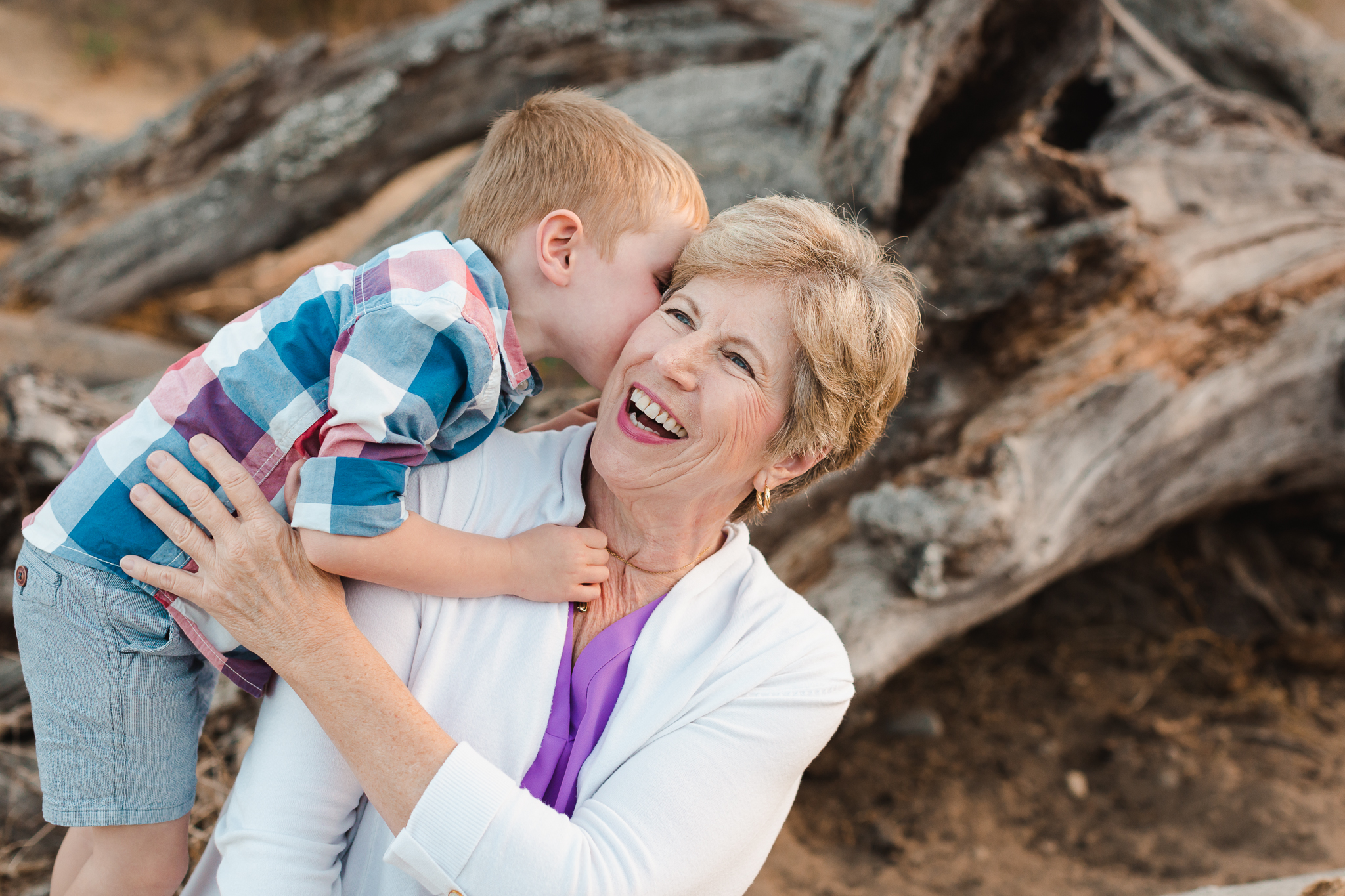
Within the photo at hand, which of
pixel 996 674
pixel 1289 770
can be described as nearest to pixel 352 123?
pixel 996 674

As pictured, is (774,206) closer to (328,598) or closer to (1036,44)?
(328,598)

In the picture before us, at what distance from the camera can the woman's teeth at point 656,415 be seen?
5.15ft

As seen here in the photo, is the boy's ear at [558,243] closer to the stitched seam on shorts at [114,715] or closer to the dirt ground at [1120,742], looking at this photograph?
the stitched seam on shorts at [114,715]

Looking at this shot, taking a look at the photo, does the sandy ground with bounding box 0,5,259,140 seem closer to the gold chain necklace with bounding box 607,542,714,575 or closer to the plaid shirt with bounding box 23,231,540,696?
the plaid shirt with bounding box 23,231,540,696

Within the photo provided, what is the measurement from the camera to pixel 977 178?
8.39 ft

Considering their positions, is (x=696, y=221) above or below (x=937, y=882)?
above

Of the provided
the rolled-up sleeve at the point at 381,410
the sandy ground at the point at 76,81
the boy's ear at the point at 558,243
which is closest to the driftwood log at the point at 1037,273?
the boy's ear at the point at 558,243

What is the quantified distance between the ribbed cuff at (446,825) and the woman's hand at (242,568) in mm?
294

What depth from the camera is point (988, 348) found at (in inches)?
113

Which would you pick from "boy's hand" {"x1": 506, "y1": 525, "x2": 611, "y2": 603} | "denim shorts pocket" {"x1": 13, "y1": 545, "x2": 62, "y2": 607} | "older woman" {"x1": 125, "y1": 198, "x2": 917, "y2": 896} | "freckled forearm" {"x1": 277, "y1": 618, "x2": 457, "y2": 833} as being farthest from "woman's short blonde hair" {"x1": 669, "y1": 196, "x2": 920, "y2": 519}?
"denim shorts pocket" {"x1": 13, "y1": 545, "x2": 62, "y2": 607}

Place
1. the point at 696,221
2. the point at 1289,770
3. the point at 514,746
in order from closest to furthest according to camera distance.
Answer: the point at 514,746, the point at 696,221, the point at 1289,770

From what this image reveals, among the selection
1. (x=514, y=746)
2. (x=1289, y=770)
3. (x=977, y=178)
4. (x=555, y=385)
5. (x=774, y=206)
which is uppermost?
(x=774, y=206)

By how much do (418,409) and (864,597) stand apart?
154 cm

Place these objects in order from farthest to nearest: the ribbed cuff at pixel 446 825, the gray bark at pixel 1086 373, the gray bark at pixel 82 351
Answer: the gray bark at pixel 82 351 < the gray bark at pixel 1086 373 < the ribbed cuff at pixel 446 825
